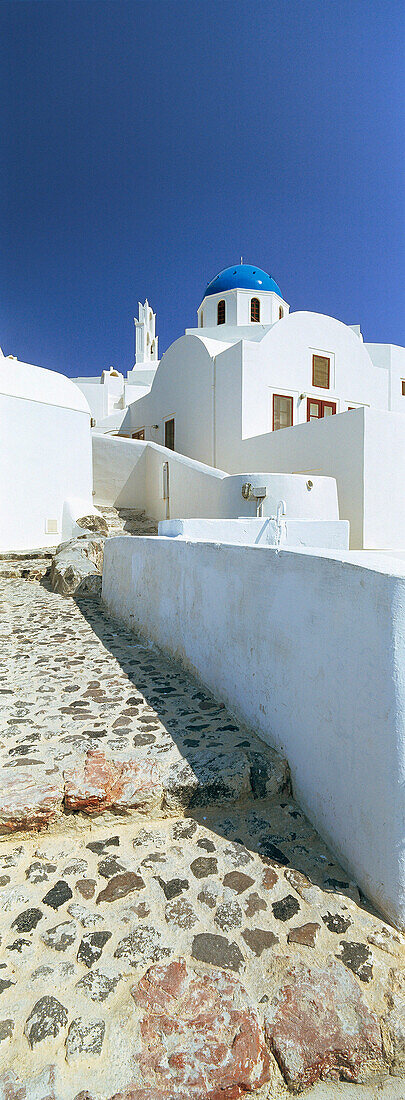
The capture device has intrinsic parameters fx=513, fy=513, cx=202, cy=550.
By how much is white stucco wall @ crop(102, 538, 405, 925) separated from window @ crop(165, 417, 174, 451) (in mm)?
15042

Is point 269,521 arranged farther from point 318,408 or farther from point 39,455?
point 318,408

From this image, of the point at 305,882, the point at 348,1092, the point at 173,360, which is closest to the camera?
the point at 348,1092

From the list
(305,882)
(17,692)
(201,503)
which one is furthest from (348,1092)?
(201,503)

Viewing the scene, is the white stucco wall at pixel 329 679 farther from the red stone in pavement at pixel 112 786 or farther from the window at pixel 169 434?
the window at pixel 169 434

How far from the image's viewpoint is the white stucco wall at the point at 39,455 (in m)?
12.5

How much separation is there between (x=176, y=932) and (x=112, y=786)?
2.84 ft

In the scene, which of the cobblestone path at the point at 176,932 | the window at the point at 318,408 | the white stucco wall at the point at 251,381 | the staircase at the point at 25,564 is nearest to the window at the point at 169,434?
the white stucco wall at the point at 251,381

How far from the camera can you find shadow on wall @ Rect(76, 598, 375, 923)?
235 centimetres

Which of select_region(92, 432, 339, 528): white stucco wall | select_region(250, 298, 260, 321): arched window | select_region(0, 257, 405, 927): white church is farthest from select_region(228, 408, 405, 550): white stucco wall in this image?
select_region(250, 298, 260, 321): arched window

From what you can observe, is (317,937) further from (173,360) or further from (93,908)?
(173,360)

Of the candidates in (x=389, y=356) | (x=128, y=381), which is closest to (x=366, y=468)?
(x=389, y=356)

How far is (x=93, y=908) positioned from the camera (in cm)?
206

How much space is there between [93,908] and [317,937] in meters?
0.88

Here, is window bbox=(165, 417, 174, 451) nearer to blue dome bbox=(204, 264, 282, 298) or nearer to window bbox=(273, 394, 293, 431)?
window bbox=(273, 394, 293, 431)
